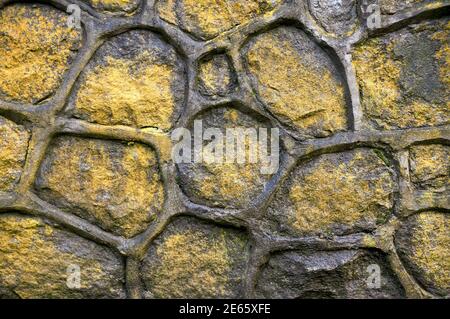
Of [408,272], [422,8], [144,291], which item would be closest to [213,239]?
[144,291]

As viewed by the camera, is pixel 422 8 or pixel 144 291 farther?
pixel 144 291

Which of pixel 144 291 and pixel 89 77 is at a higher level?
pixel 89 77

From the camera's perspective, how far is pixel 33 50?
74.5 inches

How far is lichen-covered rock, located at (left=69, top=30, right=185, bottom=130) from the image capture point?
6.28ft

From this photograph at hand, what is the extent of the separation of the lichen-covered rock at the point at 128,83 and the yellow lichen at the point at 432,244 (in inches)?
40.1

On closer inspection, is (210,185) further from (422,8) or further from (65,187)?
(422,8)

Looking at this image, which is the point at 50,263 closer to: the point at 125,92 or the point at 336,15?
the point at 125,92

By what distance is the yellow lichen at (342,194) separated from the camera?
1936 mm

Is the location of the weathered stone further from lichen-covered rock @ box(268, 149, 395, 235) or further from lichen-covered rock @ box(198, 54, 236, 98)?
lichen-covered rock @ box(268, 149, 395, 235)

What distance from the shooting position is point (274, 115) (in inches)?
76.1
